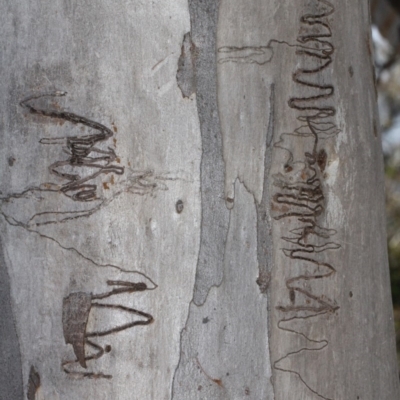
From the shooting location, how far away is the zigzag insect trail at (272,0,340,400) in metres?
0.61

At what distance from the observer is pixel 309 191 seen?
2.07 ft

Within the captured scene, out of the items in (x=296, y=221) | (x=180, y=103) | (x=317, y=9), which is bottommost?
(x=296, y=221)

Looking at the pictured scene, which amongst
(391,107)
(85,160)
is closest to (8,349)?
(85,160)

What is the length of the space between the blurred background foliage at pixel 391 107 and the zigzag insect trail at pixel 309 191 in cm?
160

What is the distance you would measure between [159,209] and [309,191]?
0.15 metres

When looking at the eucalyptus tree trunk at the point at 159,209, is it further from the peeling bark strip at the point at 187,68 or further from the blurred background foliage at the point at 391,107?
the blurred background foliage at the point at 391,107

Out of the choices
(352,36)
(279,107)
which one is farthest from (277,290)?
(352,36)

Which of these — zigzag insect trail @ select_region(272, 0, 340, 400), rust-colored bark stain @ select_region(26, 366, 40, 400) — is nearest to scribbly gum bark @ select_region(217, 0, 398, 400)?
zigzag insect trail @ select_region(272, 0, 340, 400)

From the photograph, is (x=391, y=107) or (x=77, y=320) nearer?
(x=77, y=320)

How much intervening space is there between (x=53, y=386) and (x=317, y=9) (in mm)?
437

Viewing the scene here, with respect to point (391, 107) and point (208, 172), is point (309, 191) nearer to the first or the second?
point (208, 172)

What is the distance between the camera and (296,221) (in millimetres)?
621

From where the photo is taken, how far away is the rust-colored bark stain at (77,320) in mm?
574

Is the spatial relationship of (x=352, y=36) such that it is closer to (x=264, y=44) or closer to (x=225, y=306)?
(x=264, y=44)
